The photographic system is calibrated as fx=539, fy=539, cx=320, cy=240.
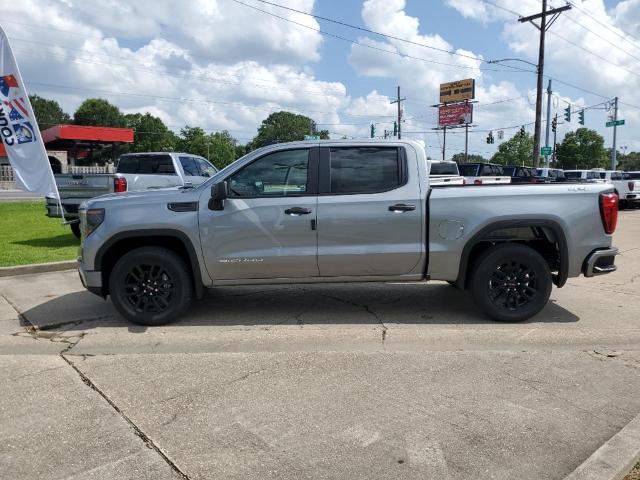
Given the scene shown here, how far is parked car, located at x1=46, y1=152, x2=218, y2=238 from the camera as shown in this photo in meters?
11.1

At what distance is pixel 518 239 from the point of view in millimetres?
5703

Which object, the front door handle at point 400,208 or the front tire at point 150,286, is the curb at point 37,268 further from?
the front door handle at point 400,208

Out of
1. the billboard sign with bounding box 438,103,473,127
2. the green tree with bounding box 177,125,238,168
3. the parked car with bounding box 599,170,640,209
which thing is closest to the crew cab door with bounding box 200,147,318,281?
the parked car with bounding box 599,170,640,209

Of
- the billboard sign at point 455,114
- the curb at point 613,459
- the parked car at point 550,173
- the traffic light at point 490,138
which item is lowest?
the curb at point 613,459

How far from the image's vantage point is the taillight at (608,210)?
551 centimetres

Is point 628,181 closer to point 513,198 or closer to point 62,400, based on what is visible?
point 513,198

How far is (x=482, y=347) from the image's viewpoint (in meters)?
5.03

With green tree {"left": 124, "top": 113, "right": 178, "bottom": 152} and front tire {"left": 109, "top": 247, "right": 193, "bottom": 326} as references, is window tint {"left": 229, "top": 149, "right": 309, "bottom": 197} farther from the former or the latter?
green tree {"left": 124, "top": 113, "right": 178, "bottom": 152}

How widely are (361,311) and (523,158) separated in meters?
93.2

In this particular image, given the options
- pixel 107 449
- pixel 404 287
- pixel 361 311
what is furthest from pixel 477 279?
pixel 107 449

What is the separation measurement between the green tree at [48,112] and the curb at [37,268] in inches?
4242

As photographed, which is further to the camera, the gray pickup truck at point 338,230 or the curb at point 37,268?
the curb at point 37,268

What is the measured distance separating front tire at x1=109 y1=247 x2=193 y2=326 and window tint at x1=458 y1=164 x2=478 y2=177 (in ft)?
66.7

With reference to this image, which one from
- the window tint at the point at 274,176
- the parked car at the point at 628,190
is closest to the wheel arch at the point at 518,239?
the window tint at the point at 274,176
